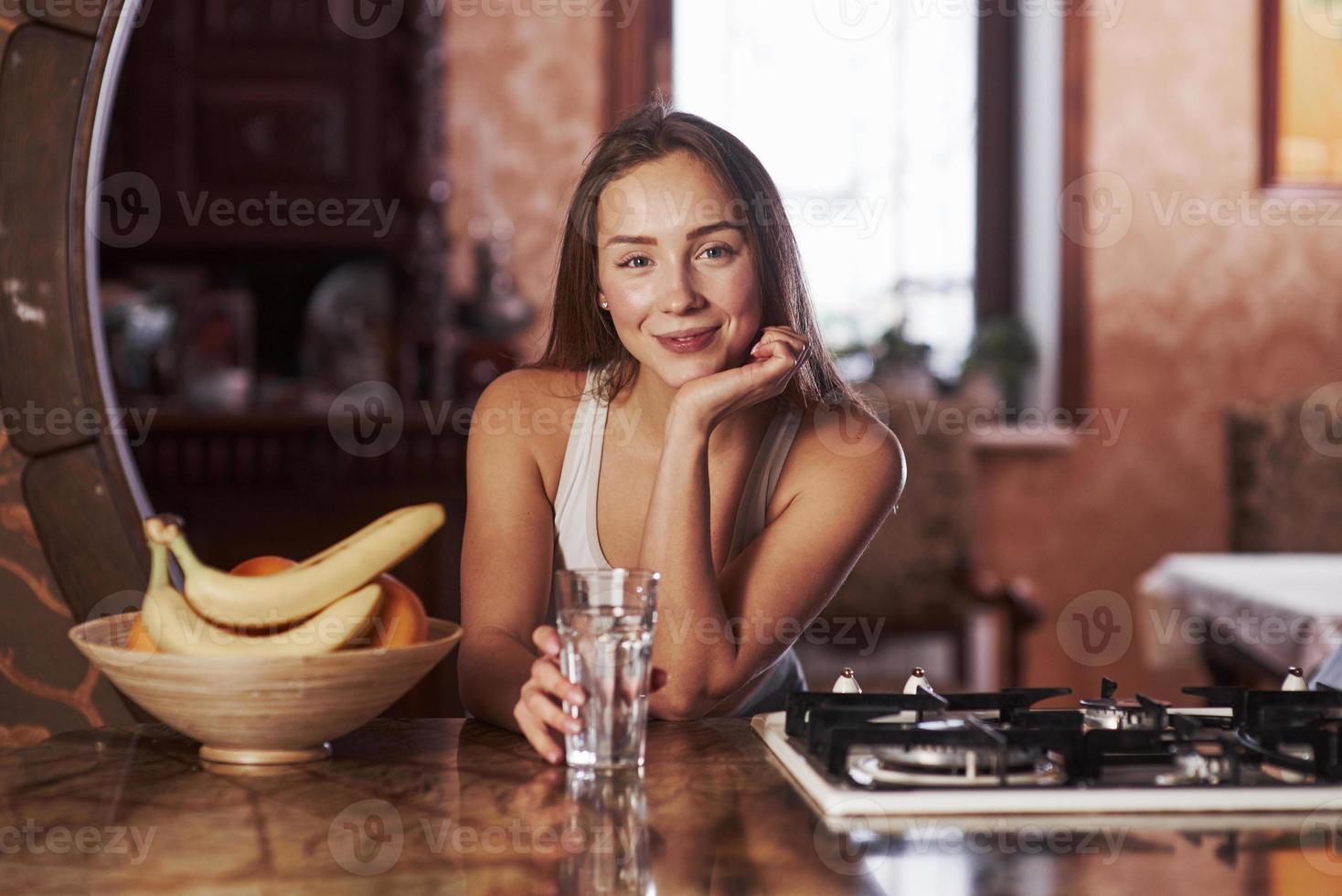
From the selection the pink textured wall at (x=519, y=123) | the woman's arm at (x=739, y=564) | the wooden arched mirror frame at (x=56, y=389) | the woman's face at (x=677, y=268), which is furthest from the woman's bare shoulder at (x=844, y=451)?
the pink textured wall at (x=519, y=123)

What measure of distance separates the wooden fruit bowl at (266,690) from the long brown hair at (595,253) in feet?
2.32

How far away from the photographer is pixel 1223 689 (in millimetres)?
1084

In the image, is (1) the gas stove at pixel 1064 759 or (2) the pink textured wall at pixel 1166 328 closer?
(1) the gas stove at pixel 1064 759

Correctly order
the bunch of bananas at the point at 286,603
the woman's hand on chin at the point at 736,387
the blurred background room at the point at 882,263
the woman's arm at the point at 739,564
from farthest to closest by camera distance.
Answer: the blurred background room at the point at 882,263
the woman's hand on chin at the point at 736,387
the woman's arm at the point at 739,564
the bunch of bananas at the point at 286,603

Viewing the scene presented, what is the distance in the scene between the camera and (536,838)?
82cm

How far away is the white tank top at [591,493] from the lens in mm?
1636

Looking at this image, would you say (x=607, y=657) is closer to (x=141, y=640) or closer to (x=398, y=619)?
(x=398, y=619)

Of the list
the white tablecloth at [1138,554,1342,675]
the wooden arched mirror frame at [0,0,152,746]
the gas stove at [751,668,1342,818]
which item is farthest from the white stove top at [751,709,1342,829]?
the white tablecloth at [1138,554,1342,675]

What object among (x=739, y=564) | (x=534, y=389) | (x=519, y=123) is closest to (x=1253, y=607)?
(x=739, y=564)

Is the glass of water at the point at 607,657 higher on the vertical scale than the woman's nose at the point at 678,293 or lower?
lower

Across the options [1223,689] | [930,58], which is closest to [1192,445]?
[930,58]

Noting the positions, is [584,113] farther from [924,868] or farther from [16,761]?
[924,868]

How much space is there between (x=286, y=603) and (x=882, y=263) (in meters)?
3.46

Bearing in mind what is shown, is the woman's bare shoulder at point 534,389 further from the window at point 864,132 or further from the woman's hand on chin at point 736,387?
the window at point 864,132
